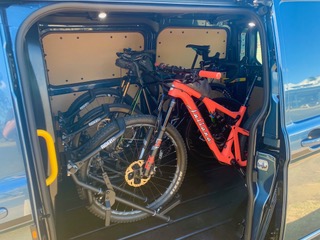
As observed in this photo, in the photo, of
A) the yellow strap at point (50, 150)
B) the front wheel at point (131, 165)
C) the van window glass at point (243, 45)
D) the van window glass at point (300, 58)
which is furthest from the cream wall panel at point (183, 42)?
the yellow strap at point (50, 150)

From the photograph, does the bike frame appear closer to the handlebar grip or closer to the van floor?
the handlebar grip

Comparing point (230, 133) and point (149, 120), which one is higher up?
point (149, 120)

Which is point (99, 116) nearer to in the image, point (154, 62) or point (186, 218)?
point (154, 62)

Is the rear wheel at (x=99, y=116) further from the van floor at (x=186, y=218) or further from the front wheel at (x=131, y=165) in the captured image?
the van floor at (x=186, y=218)

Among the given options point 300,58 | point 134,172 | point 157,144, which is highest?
point 300,58

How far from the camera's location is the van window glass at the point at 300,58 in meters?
1.56

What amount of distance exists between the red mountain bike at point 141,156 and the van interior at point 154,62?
16 cm

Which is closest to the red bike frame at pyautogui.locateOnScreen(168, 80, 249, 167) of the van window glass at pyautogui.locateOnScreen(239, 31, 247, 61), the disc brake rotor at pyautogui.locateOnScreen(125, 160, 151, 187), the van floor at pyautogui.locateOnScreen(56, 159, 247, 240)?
the van floor at pyautogui.locateOnScreen(56, 159, 247, 240)

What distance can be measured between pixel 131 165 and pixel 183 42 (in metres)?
1.63

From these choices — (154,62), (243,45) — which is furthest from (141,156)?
(243,45)

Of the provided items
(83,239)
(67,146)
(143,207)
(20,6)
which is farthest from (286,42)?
(83,239)

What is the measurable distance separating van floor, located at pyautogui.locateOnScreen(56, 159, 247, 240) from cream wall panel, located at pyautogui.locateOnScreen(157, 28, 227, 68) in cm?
138

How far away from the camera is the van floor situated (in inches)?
90.0

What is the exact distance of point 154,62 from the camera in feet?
10.2
